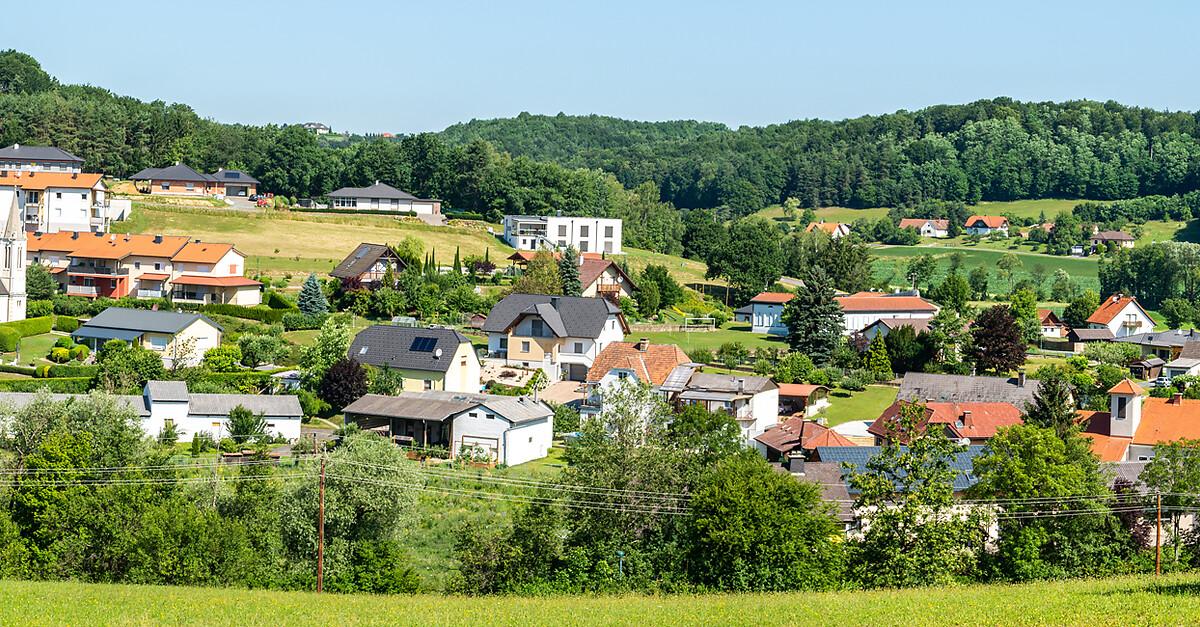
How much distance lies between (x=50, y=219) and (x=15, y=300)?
20.9 m

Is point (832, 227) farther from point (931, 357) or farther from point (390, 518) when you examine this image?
point (390, 518)

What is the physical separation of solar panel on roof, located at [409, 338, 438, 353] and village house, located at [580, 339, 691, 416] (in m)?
7.10

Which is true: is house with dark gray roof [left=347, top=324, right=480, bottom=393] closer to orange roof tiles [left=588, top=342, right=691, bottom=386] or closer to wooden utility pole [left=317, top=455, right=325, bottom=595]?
orange roof tiles [left=588, top=342, right=691, bottom=386]

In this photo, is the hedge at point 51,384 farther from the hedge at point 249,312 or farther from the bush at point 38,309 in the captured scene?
the hedge at point 249,312

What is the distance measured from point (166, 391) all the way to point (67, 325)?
61.8 ft

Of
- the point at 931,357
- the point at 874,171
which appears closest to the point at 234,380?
the point at 931,357

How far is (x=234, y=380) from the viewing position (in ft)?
162

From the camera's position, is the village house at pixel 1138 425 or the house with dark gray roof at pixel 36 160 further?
the house with dark gray roof at pixel 36 160

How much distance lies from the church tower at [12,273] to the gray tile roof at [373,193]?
39.1m

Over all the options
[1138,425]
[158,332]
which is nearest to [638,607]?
[1138,425]

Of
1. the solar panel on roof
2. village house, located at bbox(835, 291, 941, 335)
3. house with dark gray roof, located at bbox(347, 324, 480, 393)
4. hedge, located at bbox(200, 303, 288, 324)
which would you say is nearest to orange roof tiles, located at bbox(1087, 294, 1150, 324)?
village house, located at bbox(835, 291, 941, 335)

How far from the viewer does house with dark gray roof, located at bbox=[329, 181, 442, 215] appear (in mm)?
99438

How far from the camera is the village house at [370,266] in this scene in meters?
70.6

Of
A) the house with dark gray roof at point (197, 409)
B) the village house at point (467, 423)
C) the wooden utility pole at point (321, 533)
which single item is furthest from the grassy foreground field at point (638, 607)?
the house with dark gray roof at point (197, 409)
